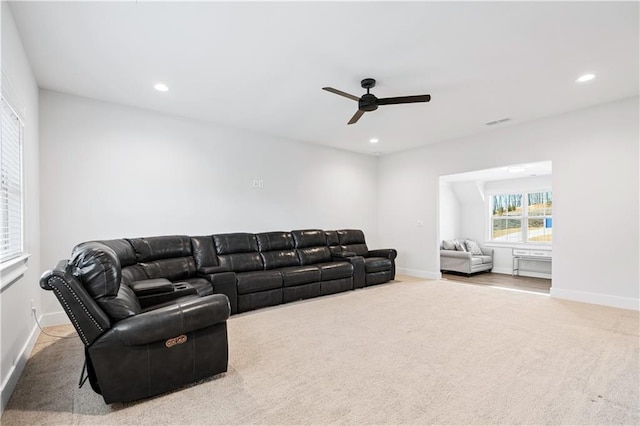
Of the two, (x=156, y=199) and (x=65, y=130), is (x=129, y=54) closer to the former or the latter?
(x=65, y=130)

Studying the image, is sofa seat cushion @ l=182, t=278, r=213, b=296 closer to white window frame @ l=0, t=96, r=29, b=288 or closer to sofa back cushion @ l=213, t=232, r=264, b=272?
sofa back cushion @ l=213, t=232, r=264, b=272

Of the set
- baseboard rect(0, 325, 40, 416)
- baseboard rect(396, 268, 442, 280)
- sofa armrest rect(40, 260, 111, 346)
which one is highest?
sofa armrest rect(40, 260, 111, 346)

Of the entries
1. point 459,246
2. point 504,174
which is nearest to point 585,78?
point 504,174

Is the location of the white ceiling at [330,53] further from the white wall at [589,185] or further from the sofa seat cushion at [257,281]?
the sofa seat cushion at [257,281]

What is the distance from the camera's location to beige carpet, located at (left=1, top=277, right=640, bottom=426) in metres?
1.93

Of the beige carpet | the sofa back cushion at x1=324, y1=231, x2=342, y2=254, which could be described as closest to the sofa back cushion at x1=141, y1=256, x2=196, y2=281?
the beige carpet

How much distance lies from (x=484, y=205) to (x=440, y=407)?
720 centimetres

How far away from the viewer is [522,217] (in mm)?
7621

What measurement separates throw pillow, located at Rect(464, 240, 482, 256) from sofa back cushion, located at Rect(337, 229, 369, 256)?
2.89 m

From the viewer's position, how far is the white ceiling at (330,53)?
7.93ft

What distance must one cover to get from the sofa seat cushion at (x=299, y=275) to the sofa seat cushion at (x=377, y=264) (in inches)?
44.2

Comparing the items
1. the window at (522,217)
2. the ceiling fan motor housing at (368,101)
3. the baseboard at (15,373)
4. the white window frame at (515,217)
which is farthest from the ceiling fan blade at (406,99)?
the white window frame at (515,217)

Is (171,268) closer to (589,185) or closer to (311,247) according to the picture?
(311,247)

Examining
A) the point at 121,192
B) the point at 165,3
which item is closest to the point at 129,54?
the point at 165,3
